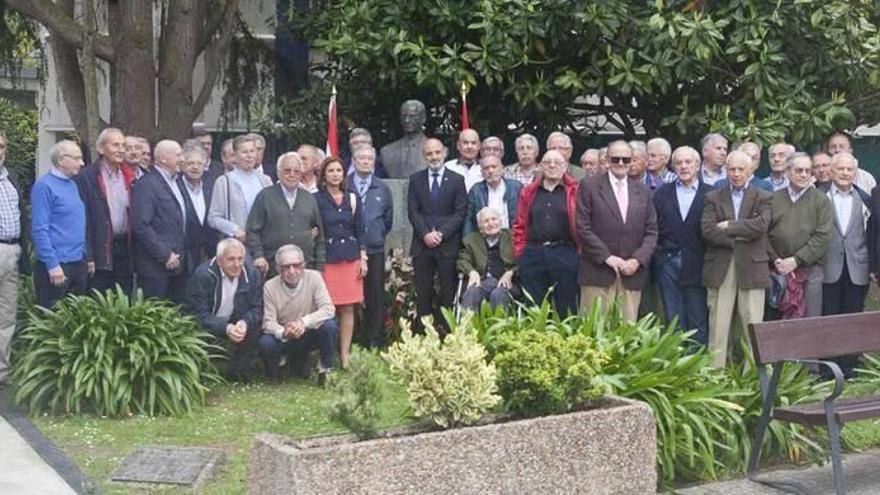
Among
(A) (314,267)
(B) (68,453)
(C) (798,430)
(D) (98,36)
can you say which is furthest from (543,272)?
(D) (98,36)

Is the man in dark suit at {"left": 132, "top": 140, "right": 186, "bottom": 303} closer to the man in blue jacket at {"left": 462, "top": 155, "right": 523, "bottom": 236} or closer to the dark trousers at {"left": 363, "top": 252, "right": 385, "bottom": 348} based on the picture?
the dark trousers at {"left": 363, "top": 252, "right": 385, "bottom": 348}

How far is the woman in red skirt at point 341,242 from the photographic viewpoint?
35.6 feet

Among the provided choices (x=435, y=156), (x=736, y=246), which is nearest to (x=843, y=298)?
(x=736, y=246)

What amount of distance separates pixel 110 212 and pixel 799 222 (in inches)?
212

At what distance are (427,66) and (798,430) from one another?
5752mm

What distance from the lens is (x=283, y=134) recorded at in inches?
571

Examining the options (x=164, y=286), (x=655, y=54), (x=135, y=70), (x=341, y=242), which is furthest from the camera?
(x=135, y=70)

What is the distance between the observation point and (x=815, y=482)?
25.8 feet

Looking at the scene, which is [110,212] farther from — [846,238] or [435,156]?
[846,238]

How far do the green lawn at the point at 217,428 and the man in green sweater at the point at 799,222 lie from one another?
12.4 ft

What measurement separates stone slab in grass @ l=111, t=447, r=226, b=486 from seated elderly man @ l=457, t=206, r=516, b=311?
3.22 metres

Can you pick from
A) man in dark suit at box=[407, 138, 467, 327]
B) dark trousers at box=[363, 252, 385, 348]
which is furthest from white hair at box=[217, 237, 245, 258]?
man in dark suit at box=[407, 138, 467, 327]

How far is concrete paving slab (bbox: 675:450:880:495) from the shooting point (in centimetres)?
765

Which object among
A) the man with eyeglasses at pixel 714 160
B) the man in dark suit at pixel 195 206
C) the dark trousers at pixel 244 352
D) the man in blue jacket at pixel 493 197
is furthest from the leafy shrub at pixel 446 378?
the man with eyeglasses at pixel 714 160
